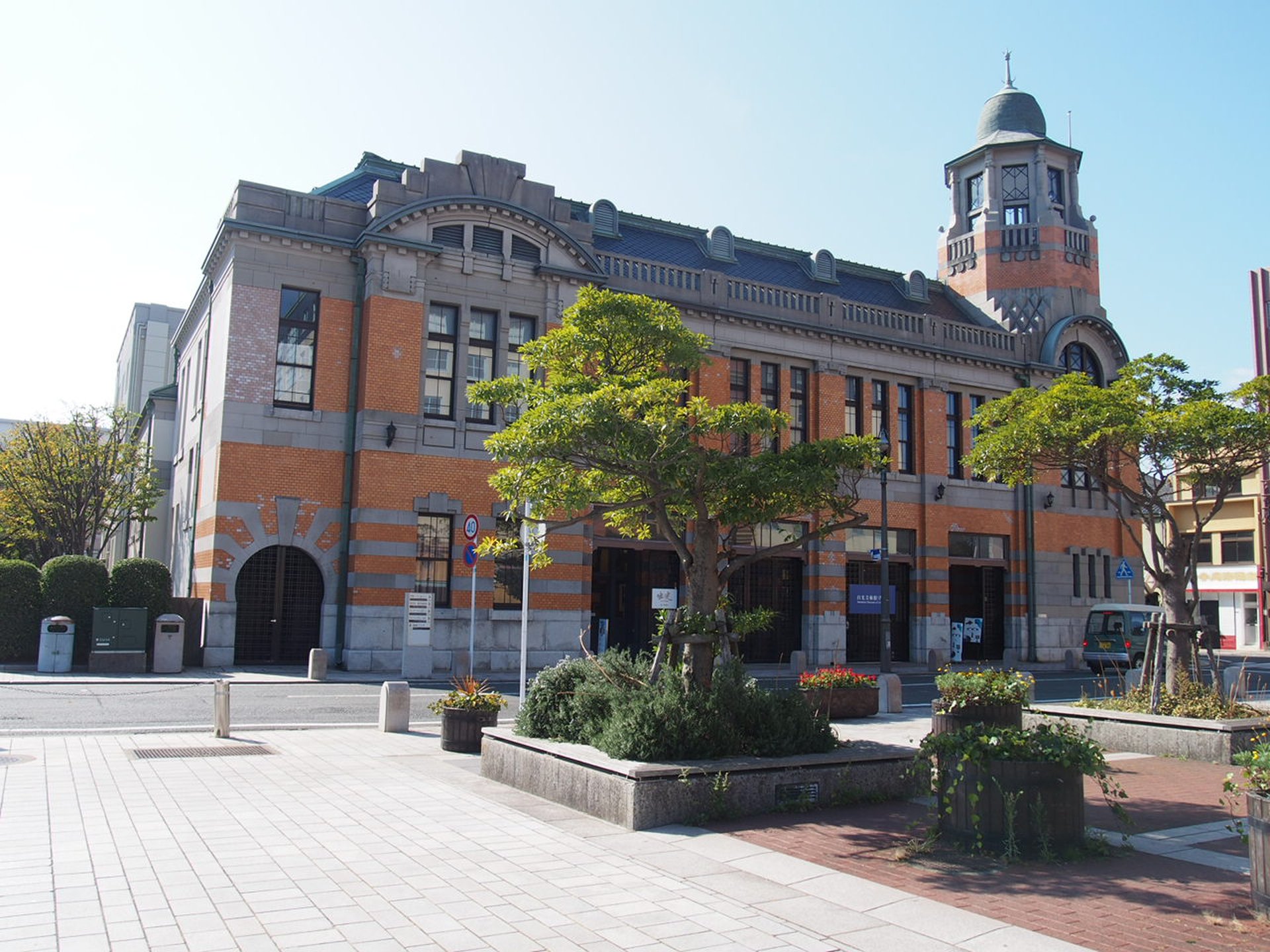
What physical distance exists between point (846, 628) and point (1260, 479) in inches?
1412

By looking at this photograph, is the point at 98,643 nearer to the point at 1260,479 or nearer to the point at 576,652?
the point at 576,652

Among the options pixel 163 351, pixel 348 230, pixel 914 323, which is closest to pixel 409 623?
pixel 348 230

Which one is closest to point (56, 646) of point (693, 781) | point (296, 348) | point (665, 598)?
point (296, 348)

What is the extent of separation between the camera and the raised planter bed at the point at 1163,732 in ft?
40.5

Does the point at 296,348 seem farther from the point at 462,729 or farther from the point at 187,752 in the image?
the point at 462,729

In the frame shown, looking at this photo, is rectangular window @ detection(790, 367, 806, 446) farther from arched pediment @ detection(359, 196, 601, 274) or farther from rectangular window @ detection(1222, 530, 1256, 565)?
rectangular window @ detection(1222, 530, 1256, 565)

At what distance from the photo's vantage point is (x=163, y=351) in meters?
Answer: 57.8

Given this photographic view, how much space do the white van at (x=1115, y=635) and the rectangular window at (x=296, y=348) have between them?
25009 mm

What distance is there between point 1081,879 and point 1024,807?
665 mm

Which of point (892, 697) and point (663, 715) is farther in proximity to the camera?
point (892, 697)

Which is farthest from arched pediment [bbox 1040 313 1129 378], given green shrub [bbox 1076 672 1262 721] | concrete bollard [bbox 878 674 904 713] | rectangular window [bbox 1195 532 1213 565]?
rectangular window [bbox 1195 532 1213 565]

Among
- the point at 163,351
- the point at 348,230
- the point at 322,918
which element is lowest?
the point at 322,918

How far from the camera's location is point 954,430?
35469 mm

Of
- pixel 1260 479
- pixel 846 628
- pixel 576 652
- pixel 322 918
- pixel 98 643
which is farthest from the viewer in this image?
pixel 1260 479
